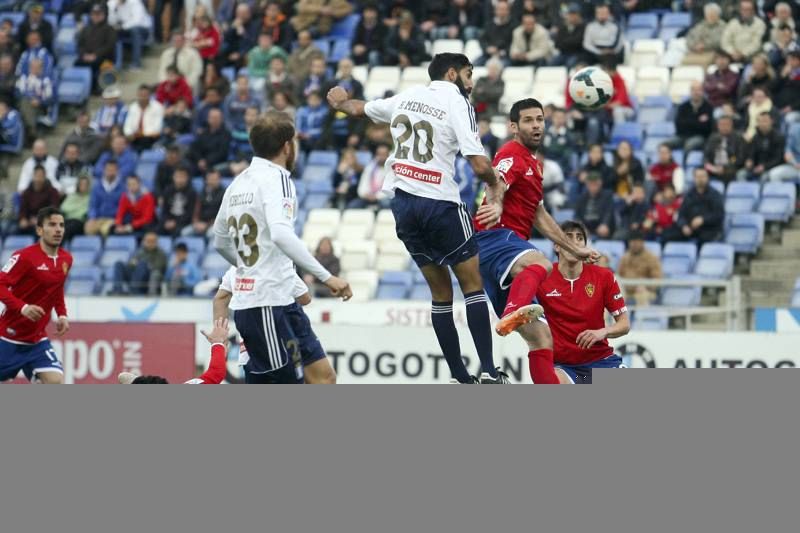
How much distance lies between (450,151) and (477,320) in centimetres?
112

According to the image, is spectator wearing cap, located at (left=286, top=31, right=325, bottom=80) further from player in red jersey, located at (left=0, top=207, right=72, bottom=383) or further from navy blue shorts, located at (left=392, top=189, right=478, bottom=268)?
navy blue shorts, located at (left=392, top=189, right=478, bottom=268)

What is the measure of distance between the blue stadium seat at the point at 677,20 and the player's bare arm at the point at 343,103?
12.3m

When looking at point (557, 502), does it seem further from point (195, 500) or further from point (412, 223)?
point (412, 223)

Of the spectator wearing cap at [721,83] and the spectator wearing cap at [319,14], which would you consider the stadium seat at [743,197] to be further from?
the spectator wearing cap at [319,14]

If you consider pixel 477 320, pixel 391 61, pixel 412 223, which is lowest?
pixel 477 320

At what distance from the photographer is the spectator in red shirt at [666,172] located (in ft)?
63.6

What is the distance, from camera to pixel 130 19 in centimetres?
2495

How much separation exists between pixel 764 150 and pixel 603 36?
10.1 ft

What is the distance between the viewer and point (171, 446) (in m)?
7.21

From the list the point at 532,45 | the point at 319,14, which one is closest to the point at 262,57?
the point at 319,14

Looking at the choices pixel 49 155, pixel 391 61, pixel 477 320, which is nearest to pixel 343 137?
pixel 391 61

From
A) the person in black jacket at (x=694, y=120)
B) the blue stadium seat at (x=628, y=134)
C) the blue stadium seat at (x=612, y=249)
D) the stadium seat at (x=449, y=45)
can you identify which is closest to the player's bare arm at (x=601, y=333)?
the blue stadium seat at (x=612, y=249)

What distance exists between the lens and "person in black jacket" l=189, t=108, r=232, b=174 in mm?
22188

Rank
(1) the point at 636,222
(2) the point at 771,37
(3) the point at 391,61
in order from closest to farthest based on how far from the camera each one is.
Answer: (1) the point at 636,222, (2) the point at 771,37, (3) the point at 391,61
